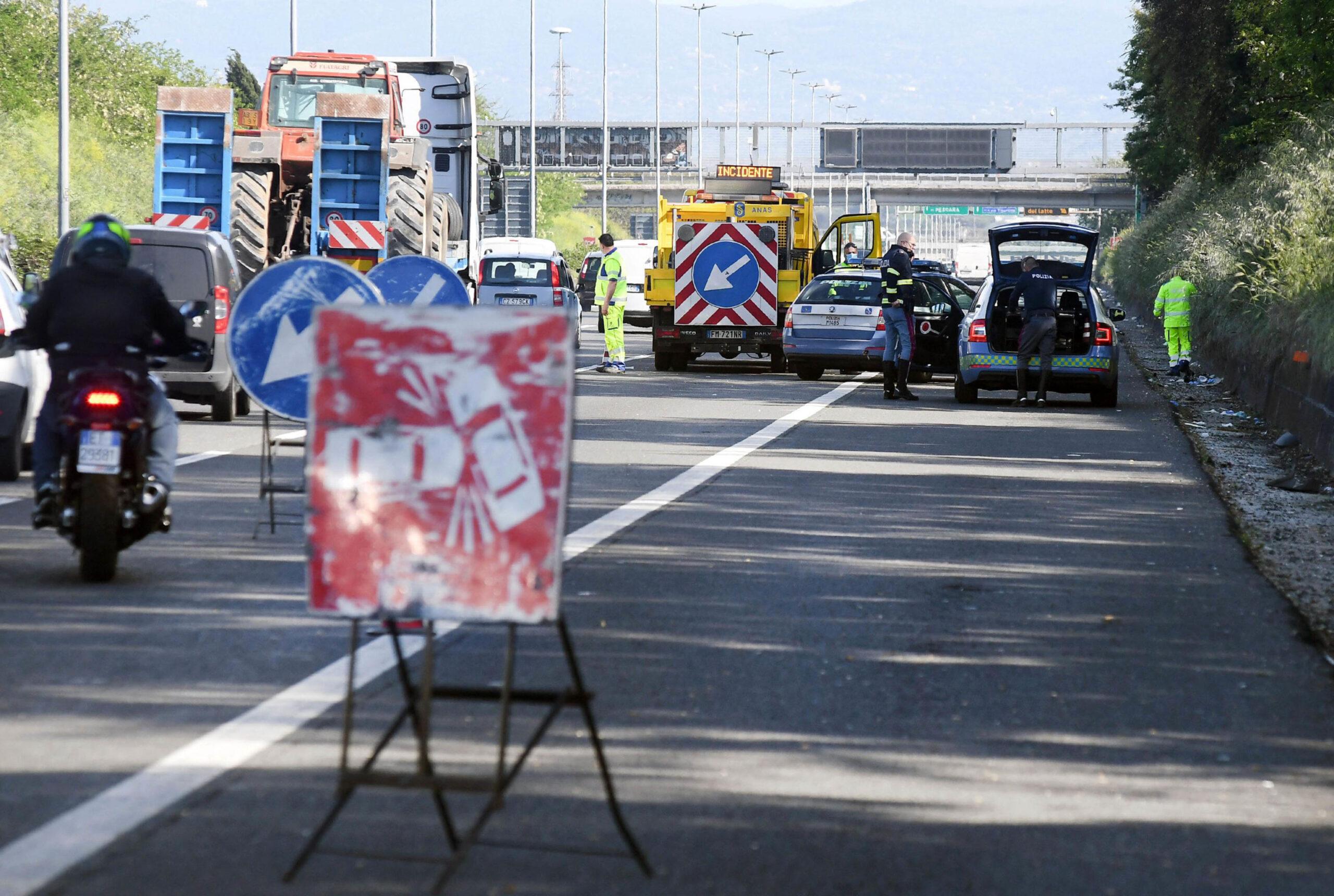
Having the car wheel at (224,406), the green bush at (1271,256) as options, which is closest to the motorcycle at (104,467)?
the car wheel at (224,406)

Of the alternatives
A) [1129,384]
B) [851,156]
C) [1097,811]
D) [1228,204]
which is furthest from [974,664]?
[851,156]

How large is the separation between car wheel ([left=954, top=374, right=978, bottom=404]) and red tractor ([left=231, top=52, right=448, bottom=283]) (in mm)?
6983

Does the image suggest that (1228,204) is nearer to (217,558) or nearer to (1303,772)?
(217,558)

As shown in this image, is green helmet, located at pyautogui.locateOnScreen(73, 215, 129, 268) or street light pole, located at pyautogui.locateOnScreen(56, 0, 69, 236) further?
street light pole, located at pyautogui.locateOnScreen(56, 0, 69, 236)

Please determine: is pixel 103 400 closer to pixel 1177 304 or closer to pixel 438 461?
pixel 438 461

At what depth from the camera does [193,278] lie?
19.4m

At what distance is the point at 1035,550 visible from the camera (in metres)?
11.7

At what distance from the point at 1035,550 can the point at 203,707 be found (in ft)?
19.0

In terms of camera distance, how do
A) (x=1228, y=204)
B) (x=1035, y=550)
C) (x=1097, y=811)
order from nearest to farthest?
(x=1097, y=811)
(x=1035, y=550)
(x=1228, y=204)

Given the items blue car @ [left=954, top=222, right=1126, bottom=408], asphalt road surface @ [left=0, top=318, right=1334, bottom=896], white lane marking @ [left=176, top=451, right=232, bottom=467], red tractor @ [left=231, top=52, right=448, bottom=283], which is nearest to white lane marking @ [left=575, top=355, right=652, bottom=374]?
red tractor @ [left=231, top=52, right=448, bottom=283]

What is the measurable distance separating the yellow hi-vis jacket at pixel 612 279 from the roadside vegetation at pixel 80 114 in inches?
939

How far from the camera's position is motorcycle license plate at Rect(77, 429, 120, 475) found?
946 centimetres

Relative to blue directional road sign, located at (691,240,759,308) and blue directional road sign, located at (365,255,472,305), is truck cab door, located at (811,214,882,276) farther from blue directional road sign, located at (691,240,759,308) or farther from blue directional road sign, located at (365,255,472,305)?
blue directional road sign, located at (365,255,472,305)

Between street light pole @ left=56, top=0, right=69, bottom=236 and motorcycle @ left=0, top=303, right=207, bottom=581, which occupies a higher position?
street light pole @ left=56, top=0, right=69, bottom=236
